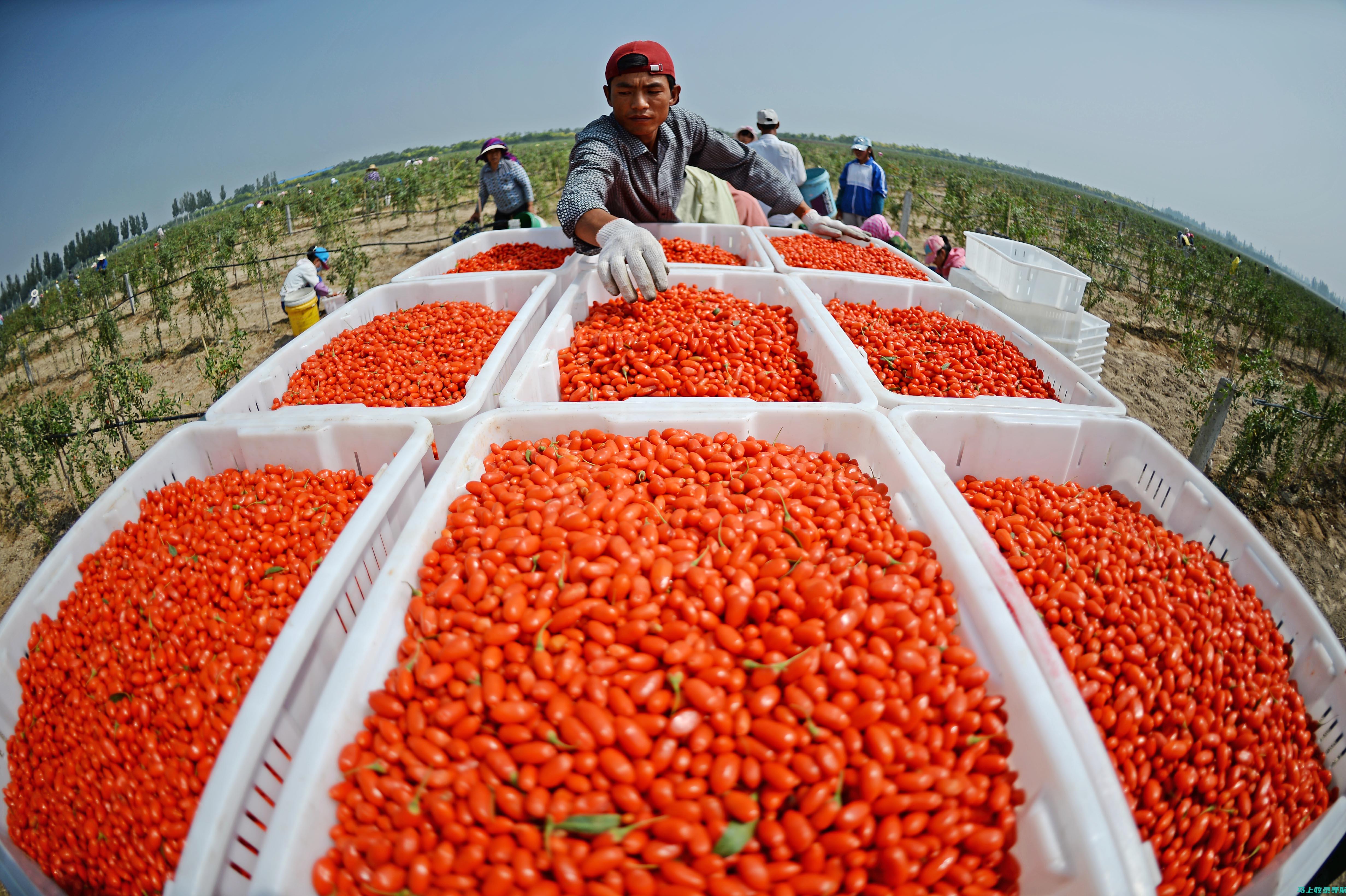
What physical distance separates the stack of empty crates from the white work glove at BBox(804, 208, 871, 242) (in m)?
0.94

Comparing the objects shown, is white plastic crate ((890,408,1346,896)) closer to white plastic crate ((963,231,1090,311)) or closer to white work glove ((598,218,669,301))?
white work glove ((598,218,669,301))

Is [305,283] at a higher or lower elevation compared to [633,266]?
lower

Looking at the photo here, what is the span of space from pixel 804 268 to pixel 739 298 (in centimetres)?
75

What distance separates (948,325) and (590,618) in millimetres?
2610

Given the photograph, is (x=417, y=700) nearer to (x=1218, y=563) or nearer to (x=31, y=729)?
(x=31, y=729)

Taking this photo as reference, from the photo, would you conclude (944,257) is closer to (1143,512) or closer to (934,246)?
(934,246)

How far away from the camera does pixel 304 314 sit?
6.78 m

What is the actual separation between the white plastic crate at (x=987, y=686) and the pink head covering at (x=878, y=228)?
5532 millimetres

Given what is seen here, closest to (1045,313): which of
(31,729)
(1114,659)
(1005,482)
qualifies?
(1005,482)

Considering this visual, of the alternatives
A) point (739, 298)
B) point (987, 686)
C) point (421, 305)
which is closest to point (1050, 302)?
point (739, 298)

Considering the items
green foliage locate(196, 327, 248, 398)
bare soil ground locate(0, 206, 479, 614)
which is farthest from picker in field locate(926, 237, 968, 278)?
bare soil ground locate(0, 206, 479, 614)

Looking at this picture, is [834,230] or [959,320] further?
[834,230]

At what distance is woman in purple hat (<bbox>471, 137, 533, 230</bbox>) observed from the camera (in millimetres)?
7059

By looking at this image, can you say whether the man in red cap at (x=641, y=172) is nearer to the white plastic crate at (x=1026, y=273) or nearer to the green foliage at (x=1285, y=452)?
the white plastic crate at (x=1026, y=273)
